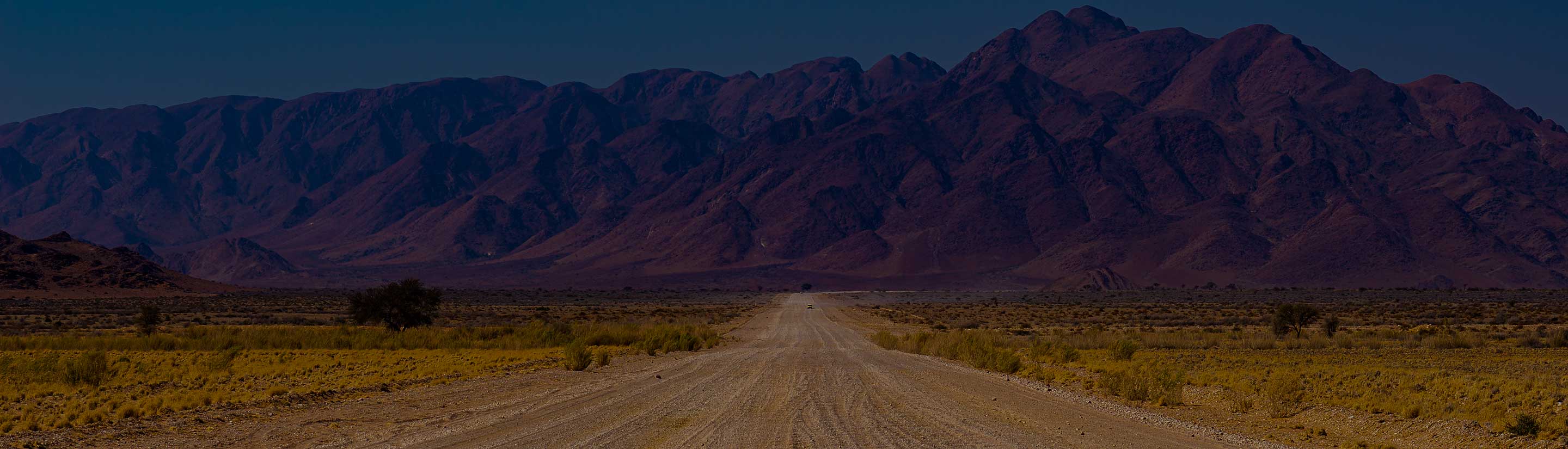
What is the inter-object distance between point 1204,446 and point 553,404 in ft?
32.8

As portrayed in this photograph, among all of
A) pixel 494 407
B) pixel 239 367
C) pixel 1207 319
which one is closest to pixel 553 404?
pixel 494 407

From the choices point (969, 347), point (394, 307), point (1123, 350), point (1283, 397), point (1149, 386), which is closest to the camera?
point (1283, 397)

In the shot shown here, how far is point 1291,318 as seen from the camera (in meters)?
48.4

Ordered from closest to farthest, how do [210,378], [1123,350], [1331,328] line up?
[210,378] < [1123,350] < [1331,328]

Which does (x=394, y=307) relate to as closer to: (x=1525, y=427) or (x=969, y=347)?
(x=969, y=347)

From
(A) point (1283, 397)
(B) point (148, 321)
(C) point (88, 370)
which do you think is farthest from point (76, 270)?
(A) point (1283, 397)

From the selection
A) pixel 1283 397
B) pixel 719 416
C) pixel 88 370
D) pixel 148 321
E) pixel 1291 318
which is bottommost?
pixel 148 321

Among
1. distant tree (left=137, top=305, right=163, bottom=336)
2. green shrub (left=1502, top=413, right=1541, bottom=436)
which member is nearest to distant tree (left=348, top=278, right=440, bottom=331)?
distant tree (left=137, top=305, right=163, bottom=336)

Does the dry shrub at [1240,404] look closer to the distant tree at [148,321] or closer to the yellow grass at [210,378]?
the yellow grass at [210,378]

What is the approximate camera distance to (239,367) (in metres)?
28.0

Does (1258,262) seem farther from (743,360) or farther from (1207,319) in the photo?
(743,360)

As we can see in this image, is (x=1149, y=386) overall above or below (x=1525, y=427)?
below

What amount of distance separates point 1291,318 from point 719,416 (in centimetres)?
3740

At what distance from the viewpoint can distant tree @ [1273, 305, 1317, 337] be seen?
46906 mm
